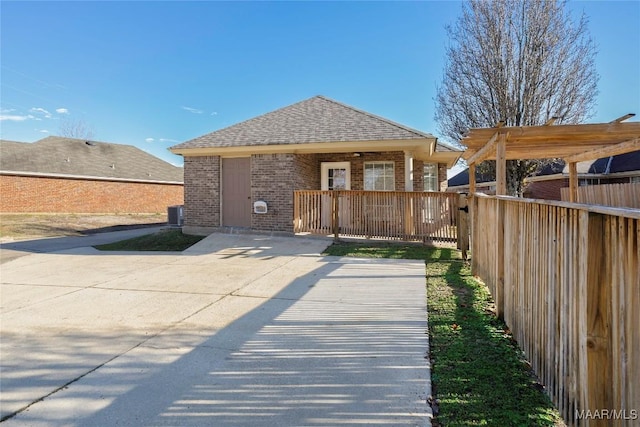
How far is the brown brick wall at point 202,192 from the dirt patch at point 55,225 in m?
7.62

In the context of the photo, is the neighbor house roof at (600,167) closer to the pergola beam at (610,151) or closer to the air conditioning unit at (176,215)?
the pergola beam at (610,151)

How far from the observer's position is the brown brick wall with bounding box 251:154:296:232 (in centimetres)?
1205

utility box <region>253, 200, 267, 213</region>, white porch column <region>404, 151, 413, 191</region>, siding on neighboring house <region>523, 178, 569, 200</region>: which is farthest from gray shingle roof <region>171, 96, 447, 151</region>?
siding on neighboring house <region>523, 178, 569, 200</region>

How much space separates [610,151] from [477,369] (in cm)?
590

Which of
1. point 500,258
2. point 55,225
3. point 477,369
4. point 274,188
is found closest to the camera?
point 477,369

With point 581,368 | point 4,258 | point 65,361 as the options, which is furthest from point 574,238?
point 4,258

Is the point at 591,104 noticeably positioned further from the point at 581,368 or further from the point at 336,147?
the point at 581,368

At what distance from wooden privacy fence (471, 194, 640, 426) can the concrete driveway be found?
3.08 ft

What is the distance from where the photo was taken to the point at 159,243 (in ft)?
39.3

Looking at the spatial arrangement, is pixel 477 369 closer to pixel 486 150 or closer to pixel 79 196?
pixel 486 150

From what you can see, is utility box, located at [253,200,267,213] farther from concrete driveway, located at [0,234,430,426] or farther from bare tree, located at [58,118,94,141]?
bare tree, located at [58,118,94,141]

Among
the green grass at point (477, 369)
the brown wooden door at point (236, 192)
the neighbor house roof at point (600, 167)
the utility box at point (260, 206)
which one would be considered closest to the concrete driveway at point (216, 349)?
the green grass at point (477, 369)

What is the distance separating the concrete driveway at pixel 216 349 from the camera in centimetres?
263

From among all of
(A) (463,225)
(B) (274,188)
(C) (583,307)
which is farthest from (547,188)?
(C) (583,307)
